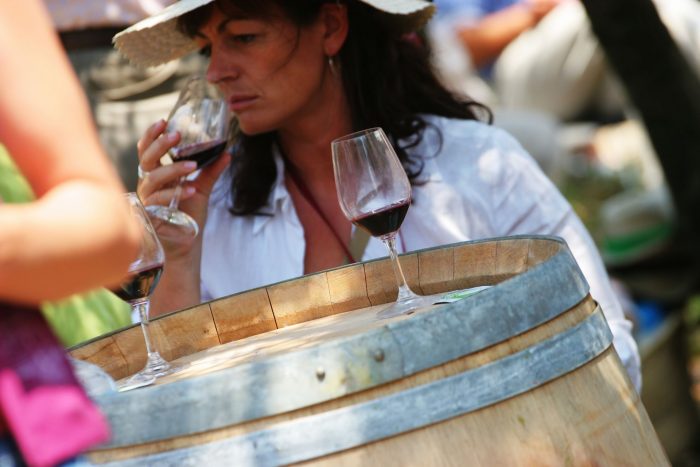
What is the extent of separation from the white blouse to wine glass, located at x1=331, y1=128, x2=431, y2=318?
0.59 m

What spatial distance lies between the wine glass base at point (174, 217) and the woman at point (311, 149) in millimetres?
45

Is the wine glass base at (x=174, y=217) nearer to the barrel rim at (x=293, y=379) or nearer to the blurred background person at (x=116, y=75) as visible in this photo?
the barrel rim at (x=293, y=379)

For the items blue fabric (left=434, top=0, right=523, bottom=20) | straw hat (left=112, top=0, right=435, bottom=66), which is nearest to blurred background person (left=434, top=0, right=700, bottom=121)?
blue fabric (left=434, top=0, right=523, bottom=20)

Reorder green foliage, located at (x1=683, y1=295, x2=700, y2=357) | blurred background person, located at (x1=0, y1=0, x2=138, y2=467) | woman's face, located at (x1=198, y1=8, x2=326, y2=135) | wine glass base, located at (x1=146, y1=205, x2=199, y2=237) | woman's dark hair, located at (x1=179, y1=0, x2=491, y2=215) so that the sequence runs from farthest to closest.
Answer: green foliage, located at (x1=683, y1=295, x2=700, y2=357), woman's dark hair, located at (x1=179, y1=0, x2=491, y2=215), woman's face, located at (x1=198, y1=8, x2=326, y2=135), wine glass base, located at (x1=146, y1=205, x2=199, y2=237), blurred background person, located at (x1=0, y1=0, x2=138, y2=467)

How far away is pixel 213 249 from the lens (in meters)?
3.01

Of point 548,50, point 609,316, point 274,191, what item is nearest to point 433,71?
point 274,191

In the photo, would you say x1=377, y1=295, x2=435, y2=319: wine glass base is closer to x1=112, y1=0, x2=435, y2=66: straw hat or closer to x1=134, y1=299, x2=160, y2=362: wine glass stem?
x1=134, y1=299, x2=160, y2=362: wine glass stem

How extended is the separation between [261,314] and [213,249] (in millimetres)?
870

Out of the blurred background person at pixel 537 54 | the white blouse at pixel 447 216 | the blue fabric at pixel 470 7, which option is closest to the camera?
the white blouse at pixel 447 216

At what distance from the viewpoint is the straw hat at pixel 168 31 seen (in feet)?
9.29

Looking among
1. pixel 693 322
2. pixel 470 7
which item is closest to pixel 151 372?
pixel 693 322

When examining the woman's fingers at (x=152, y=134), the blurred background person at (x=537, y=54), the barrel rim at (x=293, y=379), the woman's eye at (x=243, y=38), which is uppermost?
Answer: the barrel rim at (x=293, y=379)

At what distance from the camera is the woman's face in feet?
9.34

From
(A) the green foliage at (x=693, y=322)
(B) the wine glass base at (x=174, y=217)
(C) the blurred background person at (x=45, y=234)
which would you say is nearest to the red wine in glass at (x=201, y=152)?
(B) the wine glass base at (x=174, y=217)
